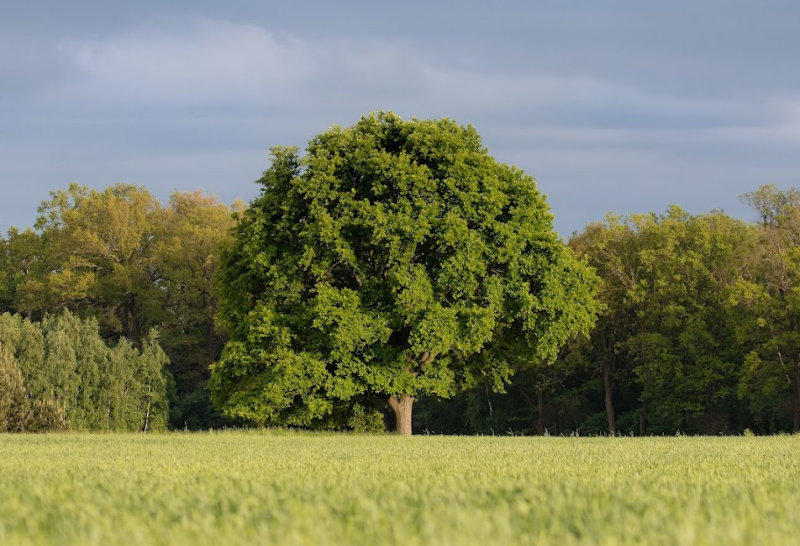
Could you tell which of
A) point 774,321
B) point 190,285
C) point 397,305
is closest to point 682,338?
point 774,321

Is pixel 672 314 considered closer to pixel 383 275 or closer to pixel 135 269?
pixel 383 275

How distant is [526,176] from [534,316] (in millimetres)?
6265

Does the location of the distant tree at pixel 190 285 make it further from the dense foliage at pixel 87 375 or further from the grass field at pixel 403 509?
the grass field at pixel 403 509

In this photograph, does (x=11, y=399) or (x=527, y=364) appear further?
(x=527, y=364)

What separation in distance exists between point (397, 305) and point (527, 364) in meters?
20.6

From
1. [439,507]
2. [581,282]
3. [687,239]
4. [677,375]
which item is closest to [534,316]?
[581,282]

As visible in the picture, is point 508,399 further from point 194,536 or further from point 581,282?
point 194,536

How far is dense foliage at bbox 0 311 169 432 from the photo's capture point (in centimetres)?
4688

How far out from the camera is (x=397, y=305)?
32562 mm

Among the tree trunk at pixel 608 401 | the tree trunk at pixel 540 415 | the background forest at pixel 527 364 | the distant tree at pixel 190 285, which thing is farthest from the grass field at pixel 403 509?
the distant tree at pixel 190 285

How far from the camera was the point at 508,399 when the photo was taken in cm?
6244

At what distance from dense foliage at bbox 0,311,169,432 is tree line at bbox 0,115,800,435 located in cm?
12

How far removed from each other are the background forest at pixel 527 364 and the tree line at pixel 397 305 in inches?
6.3

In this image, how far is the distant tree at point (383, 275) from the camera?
32.2 meters
